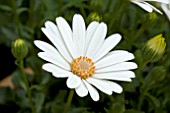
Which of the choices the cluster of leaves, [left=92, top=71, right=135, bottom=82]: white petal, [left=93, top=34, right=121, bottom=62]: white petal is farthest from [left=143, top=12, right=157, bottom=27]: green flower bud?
[left=92, top=71, right=135, bottom=82]: white petal

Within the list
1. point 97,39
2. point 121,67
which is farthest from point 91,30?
point 121,67

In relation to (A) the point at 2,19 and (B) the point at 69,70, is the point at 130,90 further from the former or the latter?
(A) the point at 2,19

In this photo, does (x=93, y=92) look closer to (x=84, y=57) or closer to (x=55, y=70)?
(x=55, y=70)

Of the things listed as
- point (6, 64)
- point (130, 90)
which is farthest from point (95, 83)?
point (6, 64)

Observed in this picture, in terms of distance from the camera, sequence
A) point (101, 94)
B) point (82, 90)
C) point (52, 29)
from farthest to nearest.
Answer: point (101, 94) → point (52, 29) → point (82, 90)

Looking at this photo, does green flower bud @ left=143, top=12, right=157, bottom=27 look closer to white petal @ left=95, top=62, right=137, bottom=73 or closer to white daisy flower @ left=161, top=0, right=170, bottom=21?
white daisy flower @ left=161, top=0, right=170, bottom=21

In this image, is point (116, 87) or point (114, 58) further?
point (114, 58)
